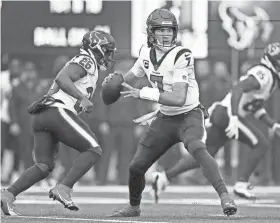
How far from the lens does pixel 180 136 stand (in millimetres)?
Answer: 8523

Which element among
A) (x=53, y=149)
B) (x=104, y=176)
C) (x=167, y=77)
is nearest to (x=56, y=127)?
(x=53, y=149)

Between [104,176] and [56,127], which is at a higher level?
[56,127]

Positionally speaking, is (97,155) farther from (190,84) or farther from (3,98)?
(3,98)

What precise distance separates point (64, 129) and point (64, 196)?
556mm

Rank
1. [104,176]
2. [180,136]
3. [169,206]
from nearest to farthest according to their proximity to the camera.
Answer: [180,136], [169,206], [104,176]

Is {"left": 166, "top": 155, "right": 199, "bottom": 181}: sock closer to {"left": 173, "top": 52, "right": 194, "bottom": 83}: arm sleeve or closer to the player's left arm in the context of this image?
the player's left arm

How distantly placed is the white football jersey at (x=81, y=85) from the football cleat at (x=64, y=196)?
67 centimetres

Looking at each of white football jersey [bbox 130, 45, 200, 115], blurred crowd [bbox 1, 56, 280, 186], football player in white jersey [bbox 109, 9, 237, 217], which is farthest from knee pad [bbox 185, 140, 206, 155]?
blurred crowd [bbox 1, 56, 280, 186]

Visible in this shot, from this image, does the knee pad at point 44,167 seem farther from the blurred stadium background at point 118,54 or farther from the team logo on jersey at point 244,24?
the team logo on jersey at point 244,24

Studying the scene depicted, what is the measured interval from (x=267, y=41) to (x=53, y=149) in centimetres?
674

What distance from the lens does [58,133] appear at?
879 cm

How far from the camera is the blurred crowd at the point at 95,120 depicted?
1456 cm

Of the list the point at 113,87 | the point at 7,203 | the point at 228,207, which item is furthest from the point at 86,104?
the point at 228,207

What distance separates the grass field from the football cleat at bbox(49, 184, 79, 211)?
0.33 ft
